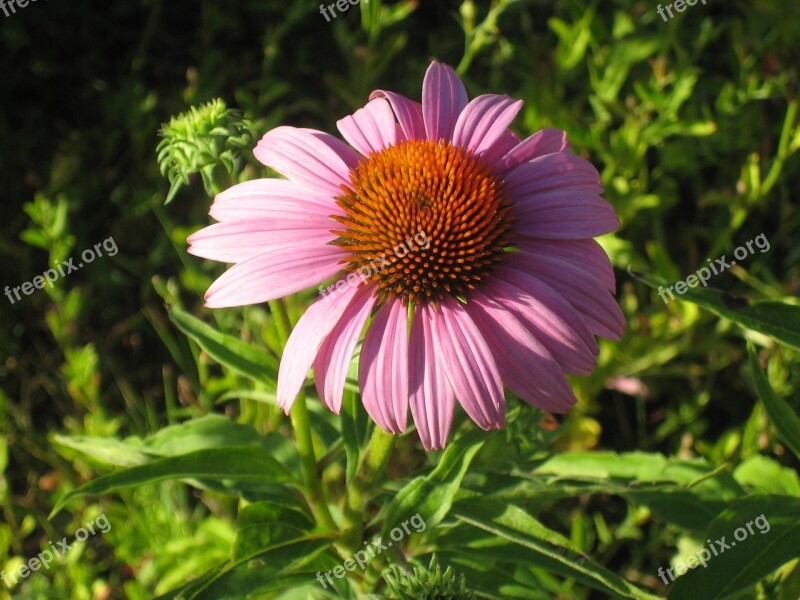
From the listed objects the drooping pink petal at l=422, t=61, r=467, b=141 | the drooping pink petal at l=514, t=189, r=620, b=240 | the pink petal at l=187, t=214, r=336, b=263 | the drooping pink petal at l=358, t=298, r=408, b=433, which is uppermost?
the drooping pink petal at l=422, t=61, r=467, b=141

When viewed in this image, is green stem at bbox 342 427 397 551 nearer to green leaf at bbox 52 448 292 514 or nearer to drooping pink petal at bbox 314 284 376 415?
green leaf at bbox 52 448 292 514

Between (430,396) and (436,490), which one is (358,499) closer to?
(436,490)

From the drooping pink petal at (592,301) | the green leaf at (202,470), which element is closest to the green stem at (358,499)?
the green leaf at (202,470)

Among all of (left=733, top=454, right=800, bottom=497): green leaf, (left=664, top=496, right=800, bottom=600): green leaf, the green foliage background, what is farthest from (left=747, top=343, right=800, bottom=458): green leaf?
(left=733, top=454, right=800, bottom=497): green leaf

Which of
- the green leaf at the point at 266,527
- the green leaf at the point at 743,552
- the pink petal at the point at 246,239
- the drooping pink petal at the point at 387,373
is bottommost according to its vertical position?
the green leaf at the point at 743,552

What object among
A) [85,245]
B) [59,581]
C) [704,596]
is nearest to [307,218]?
[704,596]

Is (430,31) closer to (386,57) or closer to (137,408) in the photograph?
(386,57)

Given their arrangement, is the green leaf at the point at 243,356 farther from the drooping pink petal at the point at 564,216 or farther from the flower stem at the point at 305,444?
the drooping pink petal at the point at 564,216
